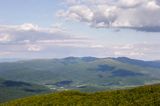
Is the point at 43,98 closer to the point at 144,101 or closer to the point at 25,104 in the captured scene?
the point at 25,104

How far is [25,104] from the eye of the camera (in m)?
90.1

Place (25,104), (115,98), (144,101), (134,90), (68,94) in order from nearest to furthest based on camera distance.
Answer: (144,101) → (115,98) → (134,90) → (25,104) → (68,94)

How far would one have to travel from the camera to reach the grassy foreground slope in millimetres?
69188

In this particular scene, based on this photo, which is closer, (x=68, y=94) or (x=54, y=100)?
(x=54, y=100)

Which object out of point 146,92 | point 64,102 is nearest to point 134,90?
point 146,92

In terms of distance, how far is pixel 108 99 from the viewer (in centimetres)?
7819

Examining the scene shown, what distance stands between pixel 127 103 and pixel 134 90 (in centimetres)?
1495

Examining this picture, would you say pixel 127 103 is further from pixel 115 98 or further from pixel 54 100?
pixel 54 100

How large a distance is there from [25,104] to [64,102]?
12.6m

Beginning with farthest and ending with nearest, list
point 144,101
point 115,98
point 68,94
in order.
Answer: point 68,94, point 115,98, point 144,101

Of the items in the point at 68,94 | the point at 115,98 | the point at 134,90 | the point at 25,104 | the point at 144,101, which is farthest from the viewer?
the point at 68,94

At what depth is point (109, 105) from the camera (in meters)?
70.4

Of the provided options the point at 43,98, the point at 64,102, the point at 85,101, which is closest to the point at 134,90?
the point at 85,101

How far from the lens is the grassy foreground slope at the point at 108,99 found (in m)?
69.2
